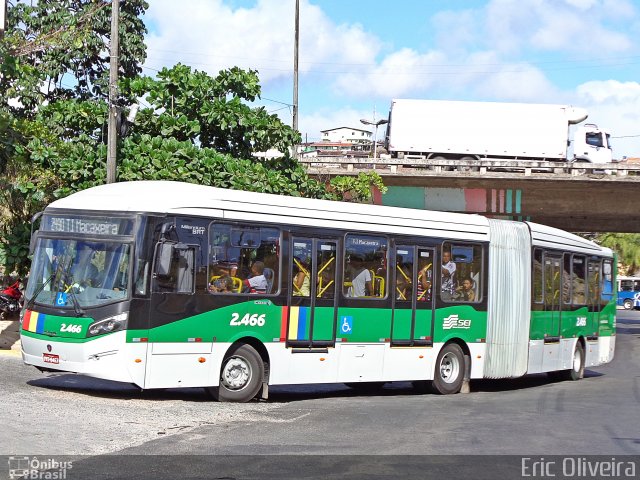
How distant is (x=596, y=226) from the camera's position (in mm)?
53031

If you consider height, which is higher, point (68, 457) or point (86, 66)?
point (86, 66)

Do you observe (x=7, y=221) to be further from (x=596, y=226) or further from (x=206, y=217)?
(x=596, y=226)

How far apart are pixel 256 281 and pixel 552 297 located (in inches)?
341

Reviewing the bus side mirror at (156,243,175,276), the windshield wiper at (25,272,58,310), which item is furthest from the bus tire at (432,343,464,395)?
the windshield wiper at (25,272,58,310)

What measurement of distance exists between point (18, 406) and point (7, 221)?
15.0m

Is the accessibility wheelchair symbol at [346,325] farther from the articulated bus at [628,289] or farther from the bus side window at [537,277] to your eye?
the articulated bus at [628,289]

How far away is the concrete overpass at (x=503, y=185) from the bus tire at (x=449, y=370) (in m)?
25.9

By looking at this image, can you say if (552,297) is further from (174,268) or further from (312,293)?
(174,268)

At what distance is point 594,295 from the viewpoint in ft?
78.7

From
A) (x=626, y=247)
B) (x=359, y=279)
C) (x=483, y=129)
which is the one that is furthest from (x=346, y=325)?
(x=626, y=247)

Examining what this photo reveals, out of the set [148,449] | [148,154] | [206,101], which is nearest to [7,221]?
[148,154]

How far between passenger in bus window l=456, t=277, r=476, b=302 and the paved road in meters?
1.82

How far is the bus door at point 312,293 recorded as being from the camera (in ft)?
51.4

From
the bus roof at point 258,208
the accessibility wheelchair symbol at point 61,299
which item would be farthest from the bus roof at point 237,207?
the accessibility wheelchair symbol at point 61,299
